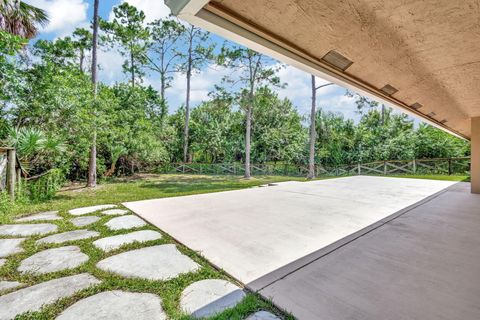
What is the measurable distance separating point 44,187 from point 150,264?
4134 mm

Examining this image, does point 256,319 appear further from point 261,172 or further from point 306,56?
point 261,172

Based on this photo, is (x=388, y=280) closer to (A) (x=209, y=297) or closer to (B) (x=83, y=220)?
(A) (x=209, y=297)

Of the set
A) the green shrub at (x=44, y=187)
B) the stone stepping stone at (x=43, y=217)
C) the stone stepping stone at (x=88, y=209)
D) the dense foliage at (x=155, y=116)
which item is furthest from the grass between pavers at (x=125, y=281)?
the dense foliage at (x=155, y=116)

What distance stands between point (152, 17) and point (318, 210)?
16324 mm

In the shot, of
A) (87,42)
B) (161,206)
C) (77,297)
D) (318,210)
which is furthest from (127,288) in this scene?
(87,42)

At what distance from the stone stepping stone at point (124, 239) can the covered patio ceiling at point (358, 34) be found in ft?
7.12

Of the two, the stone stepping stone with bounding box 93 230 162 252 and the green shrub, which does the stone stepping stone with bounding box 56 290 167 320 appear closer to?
the stone stepping stone with bounding box 93 230 162 252

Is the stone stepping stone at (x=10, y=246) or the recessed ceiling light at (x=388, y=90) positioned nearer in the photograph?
the stone stepping stone at (x=10, y=246)

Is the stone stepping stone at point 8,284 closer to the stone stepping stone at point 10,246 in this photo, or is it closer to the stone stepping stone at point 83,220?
the stone stepping stone at point 10,246

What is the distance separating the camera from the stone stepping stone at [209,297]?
1.37 metres

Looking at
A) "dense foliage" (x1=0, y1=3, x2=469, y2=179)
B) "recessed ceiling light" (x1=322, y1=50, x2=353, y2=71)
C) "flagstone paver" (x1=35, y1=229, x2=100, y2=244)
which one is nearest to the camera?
"recessed ceiling light" (x1=322, y1=50, x2=353, y2=71)

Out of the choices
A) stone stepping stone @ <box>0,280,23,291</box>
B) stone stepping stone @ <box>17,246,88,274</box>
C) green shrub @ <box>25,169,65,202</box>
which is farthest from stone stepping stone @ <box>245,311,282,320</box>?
A: green shrub @ <box>25,169,65,202</box>

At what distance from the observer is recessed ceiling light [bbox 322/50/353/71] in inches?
75.3

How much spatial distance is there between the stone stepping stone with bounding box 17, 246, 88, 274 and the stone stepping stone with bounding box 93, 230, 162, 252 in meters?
0.19
